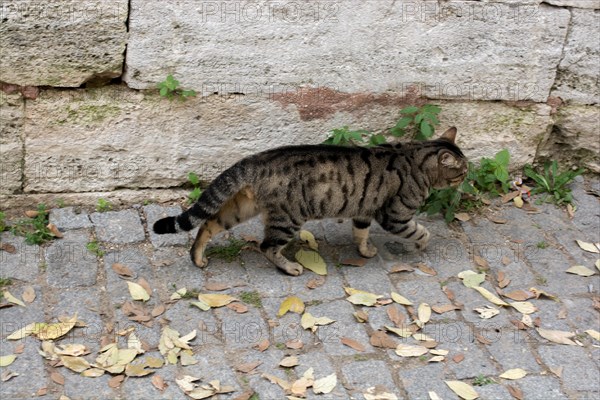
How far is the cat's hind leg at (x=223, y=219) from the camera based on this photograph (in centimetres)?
582

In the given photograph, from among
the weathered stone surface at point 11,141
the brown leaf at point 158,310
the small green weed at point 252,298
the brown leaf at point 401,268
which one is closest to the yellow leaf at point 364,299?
the brown leaf at point 401,268

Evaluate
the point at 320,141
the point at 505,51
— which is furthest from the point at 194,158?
the point at 505,51

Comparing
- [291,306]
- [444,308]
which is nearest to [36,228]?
[291,306]

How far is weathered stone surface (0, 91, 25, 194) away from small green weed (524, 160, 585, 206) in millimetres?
4036

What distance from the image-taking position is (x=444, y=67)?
21.3 feet

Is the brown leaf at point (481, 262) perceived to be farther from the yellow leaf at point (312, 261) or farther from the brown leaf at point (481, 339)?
the yellow leaf at point (312, 261)

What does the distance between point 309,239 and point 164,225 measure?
119cm

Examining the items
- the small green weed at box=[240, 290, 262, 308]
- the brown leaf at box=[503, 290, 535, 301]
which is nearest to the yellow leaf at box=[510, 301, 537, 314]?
the brown leaf at box=[503, 290, 535, 301]

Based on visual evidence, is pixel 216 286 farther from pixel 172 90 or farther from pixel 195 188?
pixel 172 90

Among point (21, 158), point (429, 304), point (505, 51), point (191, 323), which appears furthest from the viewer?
point (505, 51)

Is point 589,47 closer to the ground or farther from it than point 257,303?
farther from it

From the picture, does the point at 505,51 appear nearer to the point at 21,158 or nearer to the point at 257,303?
the point at 257,303

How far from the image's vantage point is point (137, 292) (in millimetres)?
5508

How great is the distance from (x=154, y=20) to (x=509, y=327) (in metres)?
3.16
